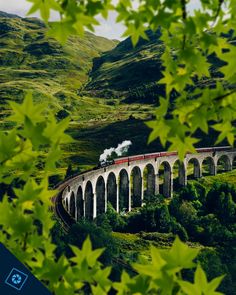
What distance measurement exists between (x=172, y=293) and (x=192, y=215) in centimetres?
7482

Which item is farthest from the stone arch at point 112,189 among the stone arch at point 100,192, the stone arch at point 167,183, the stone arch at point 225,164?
the stone arch at point 225,164

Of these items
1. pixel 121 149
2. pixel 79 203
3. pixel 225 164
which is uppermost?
pixel 121 149

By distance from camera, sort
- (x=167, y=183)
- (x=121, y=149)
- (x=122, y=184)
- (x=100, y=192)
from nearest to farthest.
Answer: (x=100, y=192) → (x=122, y=184) → (x=167, y=183) → (x=121, y=149)

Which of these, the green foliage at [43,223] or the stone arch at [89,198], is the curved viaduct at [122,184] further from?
the green foliage at [43,223]

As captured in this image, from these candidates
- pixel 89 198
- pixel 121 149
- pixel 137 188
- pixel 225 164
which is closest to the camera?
pixel 89 198

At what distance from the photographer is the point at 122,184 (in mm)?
100375

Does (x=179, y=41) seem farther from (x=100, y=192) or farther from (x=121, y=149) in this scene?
(x=121, y=149)

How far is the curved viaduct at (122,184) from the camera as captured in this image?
82938 millimetres

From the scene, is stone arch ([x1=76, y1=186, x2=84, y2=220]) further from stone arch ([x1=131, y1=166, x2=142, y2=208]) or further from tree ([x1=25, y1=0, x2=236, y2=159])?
tree ([x1=25, y1=0, x2=236, y2=159])

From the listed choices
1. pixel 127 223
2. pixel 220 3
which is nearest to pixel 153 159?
pixel 127 223

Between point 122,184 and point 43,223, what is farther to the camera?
point 122,184

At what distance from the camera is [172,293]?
4.15 meters

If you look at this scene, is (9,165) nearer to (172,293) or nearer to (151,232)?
(172,293)

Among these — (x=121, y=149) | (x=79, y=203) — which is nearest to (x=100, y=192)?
(x=79, y=203)
